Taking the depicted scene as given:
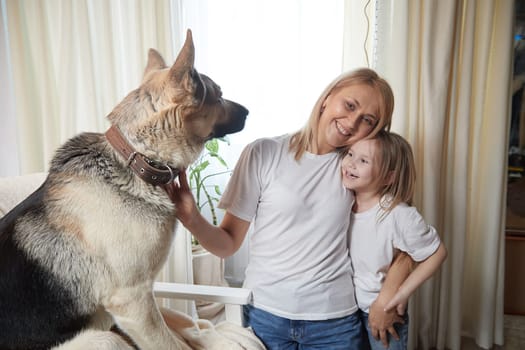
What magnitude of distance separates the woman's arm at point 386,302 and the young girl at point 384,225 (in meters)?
0.02

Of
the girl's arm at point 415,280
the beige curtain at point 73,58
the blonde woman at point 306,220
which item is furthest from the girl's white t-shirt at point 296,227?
the beige curtain at point 73,58

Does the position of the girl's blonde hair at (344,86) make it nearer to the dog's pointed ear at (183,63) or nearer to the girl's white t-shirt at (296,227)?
the girl's white t-shirt at (296,227)

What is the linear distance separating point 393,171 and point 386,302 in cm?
41

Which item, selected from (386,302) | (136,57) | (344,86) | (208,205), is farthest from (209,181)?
(386,302)

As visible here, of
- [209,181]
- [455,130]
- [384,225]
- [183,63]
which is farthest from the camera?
[209,181]

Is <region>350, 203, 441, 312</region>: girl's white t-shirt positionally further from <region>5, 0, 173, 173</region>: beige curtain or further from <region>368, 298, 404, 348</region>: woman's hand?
<region>5, 0, 173, 173</region>: beige curtain

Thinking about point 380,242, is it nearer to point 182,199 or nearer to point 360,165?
point 360,165

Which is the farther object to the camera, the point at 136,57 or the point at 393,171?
the point at 136,57

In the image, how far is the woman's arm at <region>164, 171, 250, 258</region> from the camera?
106cm

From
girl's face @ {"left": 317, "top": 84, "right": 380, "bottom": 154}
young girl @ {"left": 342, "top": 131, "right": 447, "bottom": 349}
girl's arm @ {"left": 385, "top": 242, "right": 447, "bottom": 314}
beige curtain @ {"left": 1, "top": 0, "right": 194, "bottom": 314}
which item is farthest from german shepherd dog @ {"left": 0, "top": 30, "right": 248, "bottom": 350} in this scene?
beige curtain @ {"left": 1, "top": 0, "right": 194, "bottom": 314}

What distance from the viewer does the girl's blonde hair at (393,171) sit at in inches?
46.1

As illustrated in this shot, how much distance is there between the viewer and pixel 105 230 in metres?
0.88

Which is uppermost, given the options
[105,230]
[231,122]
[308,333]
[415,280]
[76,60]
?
[76,60]

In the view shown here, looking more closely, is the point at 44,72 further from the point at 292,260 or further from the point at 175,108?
the point at 292,260
